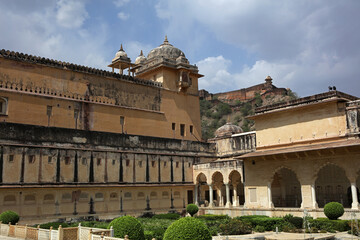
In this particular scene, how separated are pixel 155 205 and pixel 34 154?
1018 centimetres

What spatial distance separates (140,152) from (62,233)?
14.9 m

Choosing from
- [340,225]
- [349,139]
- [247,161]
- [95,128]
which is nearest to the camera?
[340,225]

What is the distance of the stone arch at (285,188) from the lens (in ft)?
91.7

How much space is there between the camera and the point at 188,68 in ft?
120

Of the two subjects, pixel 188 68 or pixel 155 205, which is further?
pixel 188 68

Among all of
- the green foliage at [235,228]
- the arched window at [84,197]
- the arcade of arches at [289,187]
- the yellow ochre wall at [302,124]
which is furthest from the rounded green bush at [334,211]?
the arched window at [84,197]

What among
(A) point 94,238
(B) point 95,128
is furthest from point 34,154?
(A) point 94,238

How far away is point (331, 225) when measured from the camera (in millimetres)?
18828

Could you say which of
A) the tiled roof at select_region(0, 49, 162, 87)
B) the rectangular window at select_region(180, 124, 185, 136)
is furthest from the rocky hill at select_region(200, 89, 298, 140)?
the tiled roof at select_region(0, 49, 162, 87)

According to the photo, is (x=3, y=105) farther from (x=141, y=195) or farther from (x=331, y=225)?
(x=331, y=225)

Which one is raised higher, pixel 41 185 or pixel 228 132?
pixel 228 132

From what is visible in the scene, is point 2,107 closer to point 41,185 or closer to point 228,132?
point 41,185

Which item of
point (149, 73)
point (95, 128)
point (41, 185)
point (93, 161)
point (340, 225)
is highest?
point (149, 73)

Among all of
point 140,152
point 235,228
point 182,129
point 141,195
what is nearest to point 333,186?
point 235,228
